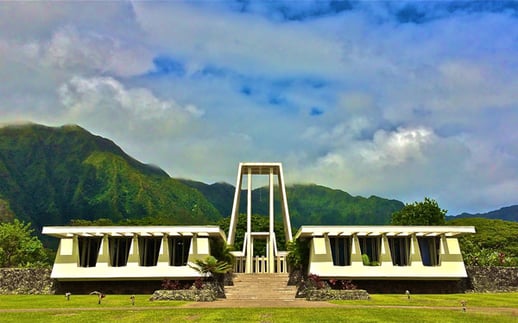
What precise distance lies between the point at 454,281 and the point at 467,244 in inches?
638

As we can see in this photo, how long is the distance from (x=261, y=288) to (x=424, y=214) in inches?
1094

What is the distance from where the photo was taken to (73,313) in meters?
18.1

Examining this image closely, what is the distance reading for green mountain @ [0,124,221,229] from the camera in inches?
4171

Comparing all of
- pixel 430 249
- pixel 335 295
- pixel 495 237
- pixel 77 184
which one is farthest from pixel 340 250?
pixel 77 184

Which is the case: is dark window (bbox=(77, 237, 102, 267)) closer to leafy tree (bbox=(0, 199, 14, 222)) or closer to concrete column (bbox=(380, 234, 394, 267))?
concrete column (bbox=(380, 234, 394, 267))

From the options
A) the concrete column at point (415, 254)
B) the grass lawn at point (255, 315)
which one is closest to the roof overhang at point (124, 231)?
the grass lawn at point (255, 315)

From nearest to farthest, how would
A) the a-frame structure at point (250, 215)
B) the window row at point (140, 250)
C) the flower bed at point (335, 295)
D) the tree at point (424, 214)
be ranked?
the flower bed at point (335, 295)
the window row at point (140, 250)
the a-frame structure at point (250, 215)
the tree at point (424, 214)

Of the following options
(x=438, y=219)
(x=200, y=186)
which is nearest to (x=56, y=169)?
(x=200, y=186)

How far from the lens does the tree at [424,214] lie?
5394cm

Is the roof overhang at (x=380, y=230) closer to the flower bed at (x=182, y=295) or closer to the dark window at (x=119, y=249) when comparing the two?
the flower bed at (x=182, y=295)

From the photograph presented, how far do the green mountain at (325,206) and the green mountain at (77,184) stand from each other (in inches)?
763

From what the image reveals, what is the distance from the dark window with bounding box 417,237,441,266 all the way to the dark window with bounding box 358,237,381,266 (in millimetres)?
2836

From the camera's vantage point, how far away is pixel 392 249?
3447 centimetres

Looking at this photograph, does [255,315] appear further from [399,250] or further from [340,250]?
[399,250]
